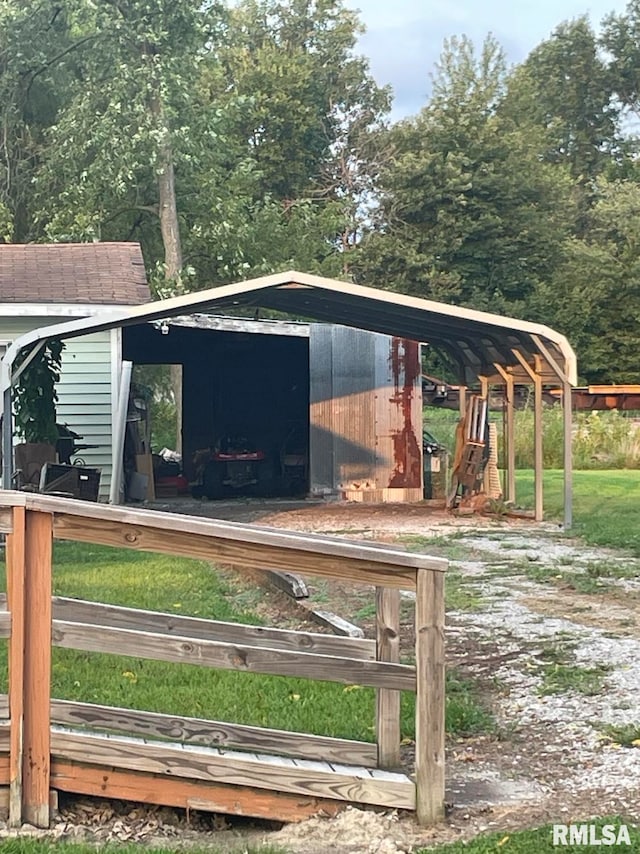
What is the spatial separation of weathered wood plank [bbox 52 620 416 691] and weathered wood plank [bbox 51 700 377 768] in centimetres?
26

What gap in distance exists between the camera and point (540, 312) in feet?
121

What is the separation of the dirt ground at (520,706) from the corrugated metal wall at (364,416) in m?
6.54

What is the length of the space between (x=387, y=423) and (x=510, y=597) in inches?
386

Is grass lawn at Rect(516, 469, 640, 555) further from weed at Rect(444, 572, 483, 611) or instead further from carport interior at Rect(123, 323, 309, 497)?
carport interior at Rect(123, 323, 309, 497)

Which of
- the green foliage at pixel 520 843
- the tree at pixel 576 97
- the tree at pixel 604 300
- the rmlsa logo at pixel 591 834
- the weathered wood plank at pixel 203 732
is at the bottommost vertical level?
the green foliage at pixel 520 843

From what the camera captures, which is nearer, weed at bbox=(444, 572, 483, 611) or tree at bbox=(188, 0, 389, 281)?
weed at bbox=(444, 572, 483, 611)

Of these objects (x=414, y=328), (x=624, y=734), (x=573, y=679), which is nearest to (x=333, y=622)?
(x=573, y=679)

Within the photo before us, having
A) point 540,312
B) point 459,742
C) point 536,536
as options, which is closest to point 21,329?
point 536,536

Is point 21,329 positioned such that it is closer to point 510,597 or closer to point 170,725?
point 510,597

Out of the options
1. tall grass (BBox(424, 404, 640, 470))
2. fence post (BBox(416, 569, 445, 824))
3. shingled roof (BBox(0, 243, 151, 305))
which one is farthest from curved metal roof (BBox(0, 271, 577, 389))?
fence post (BBox(416, 569, 445, 824))

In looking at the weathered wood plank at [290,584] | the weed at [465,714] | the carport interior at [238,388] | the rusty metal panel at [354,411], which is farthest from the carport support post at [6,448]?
the carport interior at [238,388]

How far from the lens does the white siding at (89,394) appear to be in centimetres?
1545

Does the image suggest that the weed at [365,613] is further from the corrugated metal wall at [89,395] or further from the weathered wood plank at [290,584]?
the corrugated metal wall at [89,395]

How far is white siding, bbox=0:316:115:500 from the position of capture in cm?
1545
